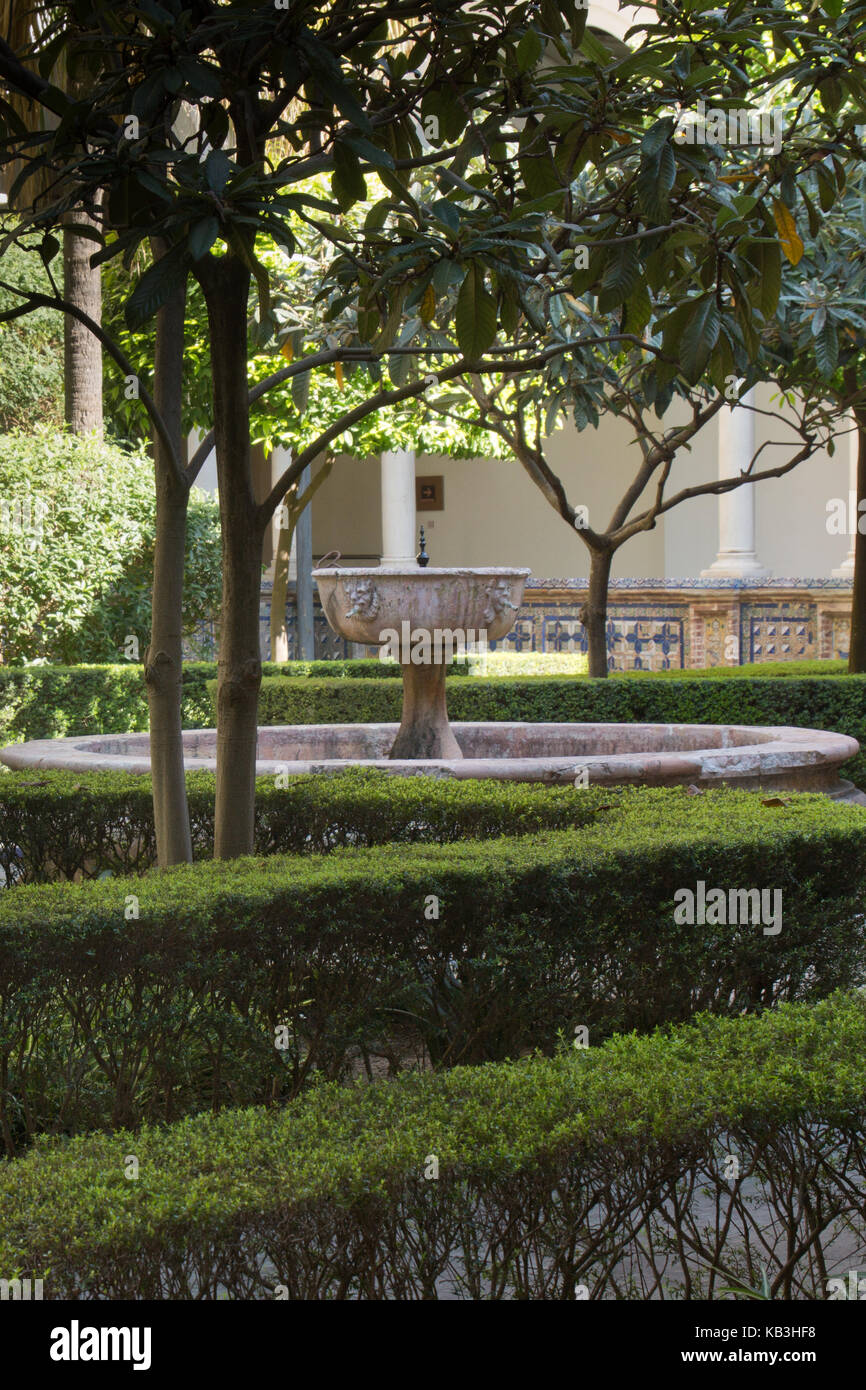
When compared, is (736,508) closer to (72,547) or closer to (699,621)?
(699,621)

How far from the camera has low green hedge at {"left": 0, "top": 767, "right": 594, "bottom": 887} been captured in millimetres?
4812

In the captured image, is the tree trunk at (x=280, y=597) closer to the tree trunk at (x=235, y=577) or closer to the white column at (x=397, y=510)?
the white column at (x=397, y=510)

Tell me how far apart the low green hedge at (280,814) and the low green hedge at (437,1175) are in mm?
2172

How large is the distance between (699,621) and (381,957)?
14777 millimetres

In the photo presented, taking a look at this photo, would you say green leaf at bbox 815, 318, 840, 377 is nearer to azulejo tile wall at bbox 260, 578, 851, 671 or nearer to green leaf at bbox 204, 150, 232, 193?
green leaf at bbox 204, 150, 232, 193

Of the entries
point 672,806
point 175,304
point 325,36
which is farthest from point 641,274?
point 672,806

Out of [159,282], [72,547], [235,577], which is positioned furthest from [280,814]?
[72,547]

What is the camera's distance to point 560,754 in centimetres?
857

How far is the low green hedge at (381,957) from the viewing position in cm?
312

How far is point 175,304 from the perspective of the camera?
13.1 ft

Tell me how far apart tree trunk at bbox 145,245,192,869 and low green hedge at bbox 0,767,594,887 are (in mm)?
837

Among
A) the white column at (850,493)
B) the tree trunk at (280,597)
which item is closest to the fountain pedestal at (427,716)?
the tree trunk at (280,597)

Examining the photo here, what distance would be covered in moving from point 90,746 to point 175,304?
4134 mm

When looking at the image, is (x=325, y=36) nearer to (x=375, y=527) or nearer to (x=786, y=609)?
(x=786, y=609)
